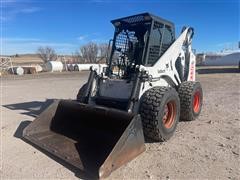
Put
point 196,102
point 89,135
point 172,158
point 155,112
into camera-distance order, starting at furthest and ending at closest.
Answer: point 196,102
point 89,135
point 155,112
point 172,158

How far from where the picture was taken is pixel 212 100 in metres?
8.78

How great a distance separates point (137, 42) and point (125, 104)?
4.83 ft

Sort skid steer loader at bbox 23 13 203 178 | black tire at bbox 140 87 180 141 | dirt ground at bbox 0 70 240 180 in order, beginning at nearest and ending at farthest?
dirt ground at bbox 0 70 240 180
skid steer loader at bbox 23 13 203 178
black tire at bbox 140 87 180 141

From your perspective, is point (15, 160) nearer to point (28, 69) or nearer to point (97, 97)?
point (97, 97)

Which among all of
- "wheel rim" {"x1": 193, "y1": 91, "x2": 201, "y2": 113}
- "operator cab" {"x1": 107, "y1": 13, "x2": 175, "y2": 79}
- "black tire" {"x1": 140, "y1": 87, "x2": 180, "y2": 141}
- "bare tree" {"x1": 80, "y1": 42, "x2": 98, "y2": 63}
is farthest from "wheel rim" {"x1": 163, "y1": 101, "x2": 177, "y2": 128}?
"bare tree" {"x1": 80, "y1": 42, "x2": 98, "y2": 63}

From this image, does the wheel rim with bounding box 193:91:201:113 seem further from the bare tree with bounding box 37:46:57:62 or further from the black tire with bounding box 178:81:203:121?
the bare tree with bounding box 37:46:57:62

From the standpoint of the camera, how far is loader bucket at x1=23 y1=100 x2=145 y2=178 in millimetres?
3545

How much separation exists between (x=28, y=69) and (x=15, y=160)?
35.6 metres

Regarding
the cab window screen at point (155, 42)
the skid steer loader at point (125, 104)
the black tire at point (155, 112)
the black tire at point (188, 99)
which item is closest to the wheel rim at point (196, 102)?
the skid steer loader at point (125, 104)

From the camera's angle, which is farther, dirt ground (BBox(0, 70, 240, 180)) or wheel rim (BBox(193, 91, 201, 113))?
wheel rim (BBox(193, 91, 201, 113))

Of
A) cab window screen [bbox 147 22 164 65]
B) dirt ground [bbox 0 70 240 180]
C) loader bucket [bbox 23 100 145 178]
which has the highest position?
cab window screen [bbox 147 22 164 65]

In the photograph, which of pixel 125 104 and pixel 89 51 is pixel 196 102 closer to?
pixel 125 104

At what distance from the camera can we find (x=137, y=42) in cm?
550

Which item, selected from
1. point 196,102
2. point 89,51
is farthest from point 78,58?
point 196,102
